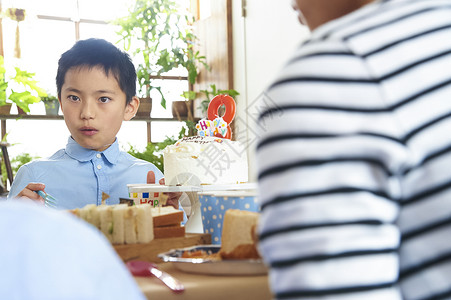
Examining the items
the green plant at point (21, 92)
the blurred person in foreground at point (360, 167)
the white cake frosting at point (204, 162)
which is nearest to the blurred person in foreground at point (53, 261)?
the blurred person in foreground at point (360, 167)

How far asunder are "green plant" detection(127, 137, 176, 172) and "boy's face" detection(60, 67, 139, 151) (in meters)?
3.30

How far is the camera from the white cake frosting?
1749 millimetres

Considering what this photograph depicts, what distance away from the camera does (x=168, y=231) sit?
1062mm

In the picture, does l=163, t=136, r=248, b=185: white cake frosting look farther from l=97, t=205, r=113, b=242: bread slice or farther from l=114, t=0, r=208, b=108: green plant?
l=114, t=0, r=208, b=108: green plant

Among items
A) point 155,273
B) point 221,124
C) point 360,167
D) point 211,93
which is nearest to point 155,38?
point 211,93

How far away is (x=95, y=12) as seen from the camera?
20.4 feet

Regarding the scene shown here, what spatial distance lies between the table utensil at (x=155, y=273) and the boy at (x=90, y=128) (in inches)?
40.8

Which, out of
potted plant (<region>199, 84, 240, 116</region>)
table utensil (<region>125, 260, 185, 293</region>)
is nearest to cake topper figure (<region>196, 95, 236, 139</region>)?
table utensil (<region>125, 260, 185, 293</region>)

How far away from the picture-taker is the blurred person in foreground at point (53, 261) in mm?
337

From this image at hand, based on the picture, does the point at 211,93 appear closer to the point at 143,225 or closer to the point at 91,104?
the point at 91,104

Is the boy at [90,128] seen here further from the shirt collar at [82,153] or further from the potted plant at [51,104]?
the potted plant at [51,104]

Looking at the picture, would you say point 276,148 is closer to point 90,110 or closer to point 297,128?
point 297,128

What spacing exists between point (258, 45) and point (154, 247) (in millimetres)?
4488

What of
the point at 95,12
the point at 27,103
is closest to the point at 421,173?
the point at 27,103
